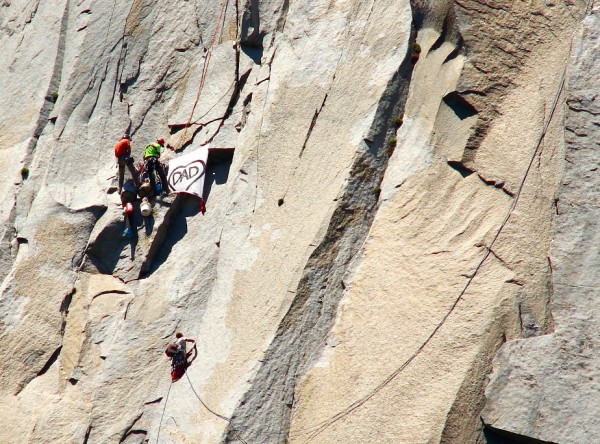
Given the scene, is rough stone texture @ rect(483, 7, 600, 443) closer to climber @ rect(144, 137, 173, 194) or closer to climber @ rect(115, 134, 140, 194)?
climber @ rect(144, 137, 173, 194)

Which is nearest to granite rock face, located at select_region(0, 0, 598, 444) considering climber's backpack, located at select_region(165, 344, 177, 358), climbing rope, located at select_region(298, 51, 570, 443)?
climbing rope, located at select_region(298, 51, 570, 443)

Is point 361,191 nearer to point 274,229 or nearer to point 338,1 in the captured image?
point 274,229

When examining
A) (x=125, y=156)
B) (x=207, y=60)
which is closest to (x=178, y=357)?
(x=125, y=156)

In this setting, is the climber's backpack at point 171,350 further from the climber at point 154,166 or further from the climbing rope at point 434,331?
the climber at point 154,166

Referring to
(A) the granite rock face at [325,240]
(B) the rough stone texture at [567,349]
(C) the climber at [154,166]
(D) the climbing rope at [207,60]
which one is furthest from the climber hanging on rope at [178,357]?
(B) the rough stone texture at [567,349]

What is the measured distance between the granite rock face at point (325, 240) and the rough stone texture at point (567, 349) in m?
0.03

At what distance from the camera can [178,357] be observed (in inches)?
645

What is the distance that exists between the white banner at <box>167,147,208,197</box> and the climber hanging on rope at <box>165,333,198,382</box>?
3.56 meters

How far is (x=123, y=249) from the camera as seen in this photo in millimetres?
19344

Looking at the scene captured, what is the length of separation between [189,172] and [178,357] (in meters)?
4.26

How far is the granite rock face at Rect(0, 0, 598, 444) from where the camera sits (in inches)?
531

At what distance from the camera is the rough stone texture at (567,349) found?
12.5 metres

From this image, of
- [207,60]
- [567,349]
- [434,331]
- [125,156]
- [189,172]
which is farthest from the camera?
[207,60]

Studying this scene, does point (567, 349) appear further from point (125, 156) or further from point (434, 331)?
point (125, 156)
